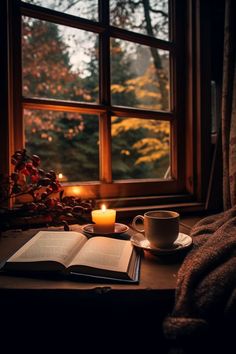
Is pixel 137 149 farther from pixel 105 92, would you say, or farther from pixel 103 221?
pixel 103 221

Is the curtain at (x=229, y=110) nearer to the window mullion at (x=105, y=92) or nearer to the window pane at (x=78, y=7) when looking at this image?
the window mullion at (x=105, y=92)

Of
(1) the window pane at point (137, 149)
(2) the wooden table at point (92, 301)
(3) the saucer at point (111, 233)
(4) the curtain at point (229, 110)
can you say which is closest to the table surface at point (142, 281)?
(2) the wooden table at point (92, 301)

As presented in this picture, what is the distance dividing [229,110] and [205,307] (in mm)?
855

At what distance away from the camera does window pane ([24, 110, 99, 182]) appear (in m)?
5.12

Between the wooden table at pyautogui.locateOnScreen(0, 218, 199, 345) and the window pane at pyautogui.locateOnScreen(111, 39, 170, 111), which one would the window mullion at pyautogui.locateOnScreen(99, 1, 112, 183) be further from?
the window pane at pyautogui.locateOnScreen(111, 39, 170, 111)

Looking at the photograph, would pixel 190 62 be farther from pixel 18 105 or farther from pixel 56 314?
pixel 56 314

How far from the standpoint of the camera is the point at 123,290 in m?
0.54

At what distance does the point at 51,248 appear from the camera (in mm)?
675

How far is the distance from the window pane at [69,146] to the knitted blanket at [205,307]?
4569 millimetres

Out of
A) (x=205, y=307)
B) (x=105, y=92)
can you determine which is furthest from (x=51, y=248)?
(x=105, y=92)

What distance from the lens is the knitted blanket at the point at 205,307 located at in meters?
0.48

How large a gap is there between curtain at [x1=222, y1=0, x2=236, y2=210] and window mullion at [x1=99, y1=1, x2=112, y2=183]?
484mm

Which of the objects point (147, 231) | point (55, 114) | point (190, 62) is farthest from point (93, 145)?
point (147, 231)

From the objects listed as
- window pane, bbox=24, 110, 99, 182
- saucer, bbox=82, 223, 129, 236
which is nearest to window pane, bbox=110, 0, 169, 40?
saucer, bbox=82, 223, 129, 236
